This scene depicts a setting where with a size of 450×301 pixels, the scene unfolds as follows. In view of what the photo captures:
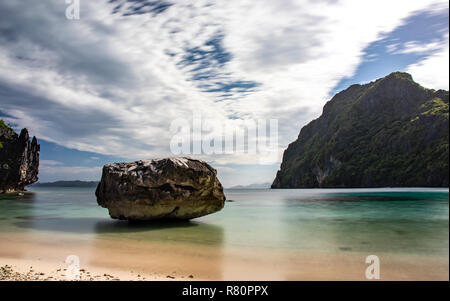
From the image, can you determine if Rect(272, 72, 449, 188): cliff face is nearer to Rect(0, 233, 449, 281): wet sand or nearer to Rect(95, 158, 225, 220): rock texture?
Rect(95, 158, 225, 220): rock texture

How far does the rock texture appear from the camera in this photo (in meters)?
15.6

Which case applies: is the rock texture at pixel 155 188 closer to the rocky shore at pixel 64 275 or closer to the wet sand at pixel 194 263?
the wet sand at pixel 194 263

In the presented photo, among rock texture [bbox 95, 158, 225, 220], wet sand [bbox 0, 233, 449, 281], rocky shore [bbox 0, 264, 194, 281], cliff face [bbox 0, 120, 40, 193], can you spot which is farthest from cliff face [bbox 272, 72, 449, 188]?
cliff face [bbox 0, 120, 40, 193]

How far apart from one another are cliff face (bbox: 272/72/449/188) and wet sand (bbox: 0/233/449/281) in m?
62.6

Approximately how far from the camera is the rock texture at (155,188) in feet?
51.3

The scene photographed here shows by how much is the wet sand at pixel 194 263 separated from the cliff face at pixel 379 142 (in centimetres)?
6263

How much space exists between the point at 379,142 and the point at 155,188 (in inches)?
4575

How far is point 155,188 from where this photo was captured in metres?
15.6

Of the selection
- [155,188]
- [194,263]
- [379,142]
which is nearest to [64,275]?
[194,263]
